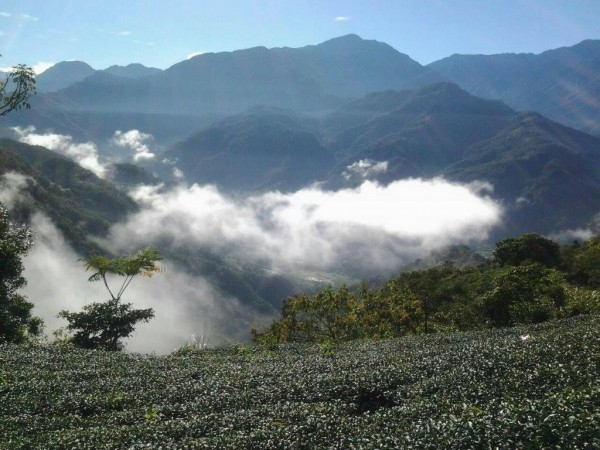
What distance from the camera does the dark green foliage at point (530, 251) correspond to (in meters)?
61.2

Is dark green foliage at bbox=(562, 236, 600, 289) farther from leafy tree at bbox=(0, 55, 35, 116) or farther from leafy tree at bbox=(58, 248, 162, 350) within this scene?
leafy tree at bbox=(0, 55, 35, 116)

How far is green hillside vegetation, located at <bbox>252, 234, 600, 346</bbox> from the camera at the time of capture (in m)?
33.0

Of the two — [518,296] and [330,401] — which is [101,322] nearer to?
[330,401]

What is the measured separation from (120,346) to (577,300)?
30.8 m

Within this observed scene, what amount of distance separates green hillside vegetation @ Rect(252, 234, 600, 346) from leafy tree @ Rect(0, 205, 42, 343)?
16.0 metres

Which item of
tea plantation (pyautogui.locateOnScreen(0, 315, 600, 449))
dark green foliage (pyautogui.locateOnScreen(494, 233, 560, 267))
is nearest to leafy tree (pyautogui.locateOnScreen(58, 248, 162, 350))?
tea plantation (pyautogui.locateOnScreen(0, 315, 600, 449))

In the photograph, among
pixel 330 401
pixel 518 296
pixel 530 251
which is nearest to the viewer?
pixel 330 401

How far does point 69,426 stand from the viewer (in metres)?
13.6

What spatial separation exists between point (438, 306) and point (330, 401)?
30.2 m

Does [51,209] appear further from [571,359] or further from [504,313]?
[571,359]

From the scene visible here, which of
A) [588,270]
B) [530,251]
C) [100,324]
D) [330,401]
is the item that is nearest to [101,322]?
[100,324]

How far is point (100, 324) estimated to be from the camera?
102 feet

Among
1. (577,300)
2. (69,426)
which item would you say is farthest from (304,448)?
(577,300)

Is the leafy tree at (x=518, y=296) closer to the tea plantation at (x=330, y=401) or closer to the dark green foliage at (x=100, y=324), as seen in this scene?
the tea plantation at (x=330, y=401)
